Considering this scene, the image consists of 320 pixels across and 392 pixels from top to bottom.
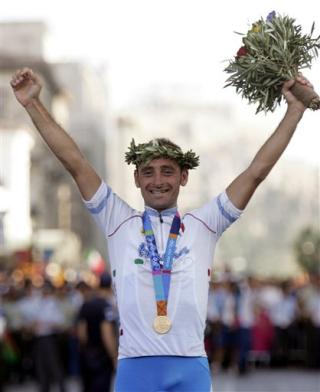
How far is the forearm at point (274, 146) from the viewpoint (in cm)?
694

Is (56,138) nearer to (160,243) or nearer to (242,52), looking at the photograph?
(160,243)

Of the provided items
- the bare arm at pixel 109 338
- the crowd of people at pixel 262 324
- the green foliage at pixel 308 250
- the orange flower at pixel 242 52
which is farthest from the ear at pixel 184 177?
the green foliage at pixel 308 250

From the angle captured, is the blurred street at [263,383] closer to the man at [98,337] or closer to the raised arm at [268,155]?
the man at [98,337]

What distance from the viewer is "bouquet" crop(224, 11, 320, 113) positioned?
700cm

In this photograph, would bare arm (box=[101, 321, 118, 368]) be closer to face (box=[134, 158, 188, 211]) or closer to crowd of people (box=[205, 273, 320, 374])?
face (box=[134, 158, 188, 211])

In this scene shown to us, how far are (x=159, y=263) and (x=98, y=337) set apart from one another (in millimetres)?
8881

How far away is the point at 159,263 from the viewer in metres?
6.77

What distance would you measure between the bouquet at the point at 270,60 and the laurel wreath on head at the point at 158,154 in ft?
1.39

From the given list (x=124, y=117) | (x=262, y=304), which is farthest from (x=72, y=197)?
(x=262, y=304)

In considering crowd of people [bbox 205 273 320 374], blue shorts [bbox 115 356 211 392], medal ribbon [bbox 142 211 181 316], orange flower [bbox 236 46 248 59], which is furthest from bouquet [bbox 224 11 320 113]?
crowd of people [bbox 205 273 320 374]

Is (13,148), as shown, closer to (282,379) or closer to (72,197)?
(72,197)

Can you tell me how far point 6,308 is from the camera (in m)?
25.4

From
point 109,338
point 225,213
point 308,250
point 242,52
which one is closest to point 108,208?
point 225,213

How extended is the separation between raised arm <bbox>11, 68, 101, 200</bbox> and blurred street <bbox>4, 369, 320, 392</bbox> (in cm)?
1532
